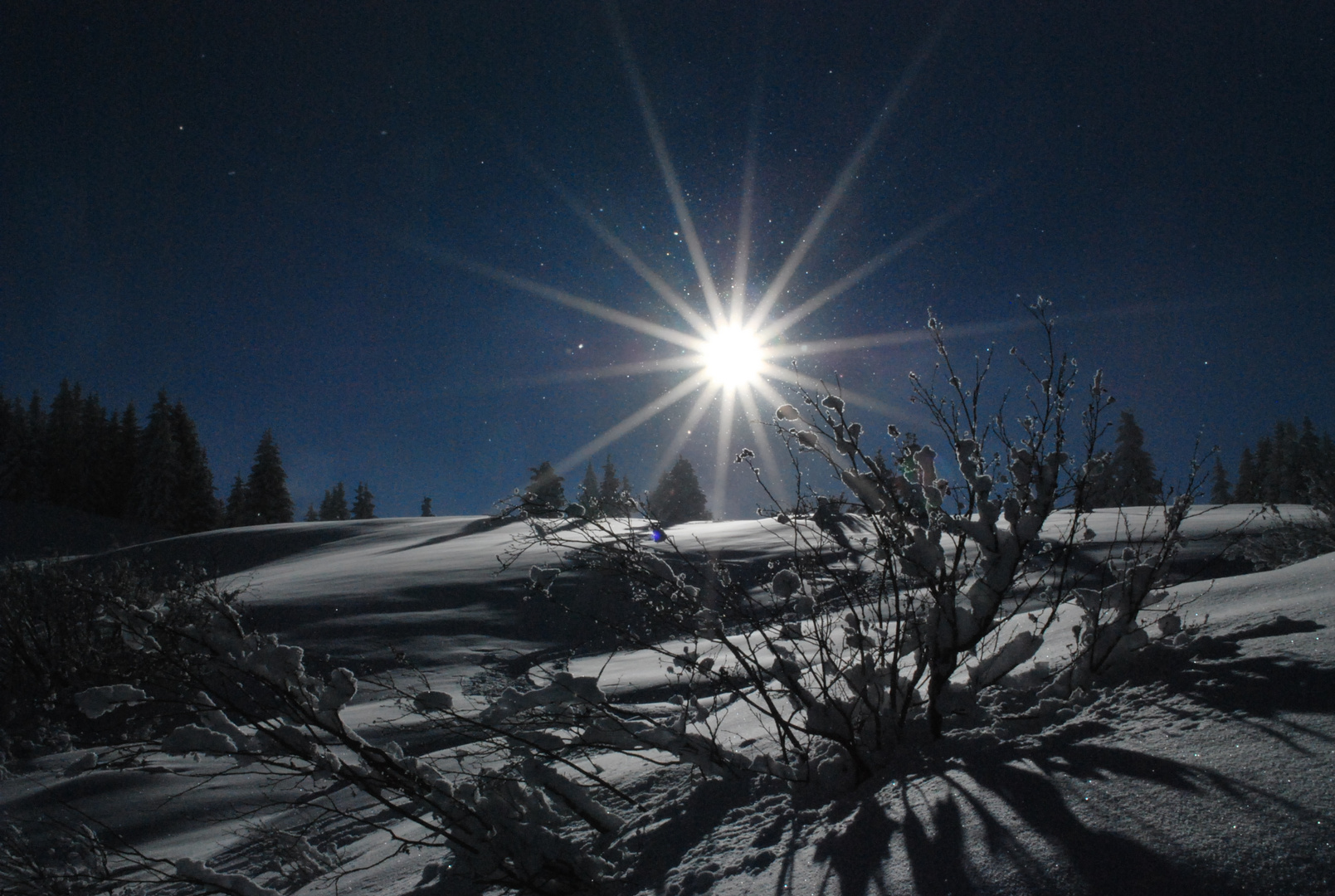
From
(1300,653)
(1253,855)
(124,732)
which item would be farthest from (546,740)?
(124,732)

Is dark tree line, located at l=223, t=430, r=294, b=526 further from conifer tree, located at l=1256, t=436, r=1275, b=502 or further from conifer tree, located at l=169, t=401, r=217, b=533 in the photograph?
conifer tree, located at l=1256, t=436, r=1275, b=502

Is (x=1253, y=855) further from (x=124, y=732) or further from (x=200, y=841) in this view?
(x=124, y=732)

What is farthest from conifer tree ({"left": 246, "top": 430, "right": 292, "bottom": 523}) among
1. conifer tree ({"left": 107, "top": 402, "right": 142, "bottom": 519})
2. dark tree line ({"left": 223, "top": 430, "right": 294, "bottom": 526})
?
conifer tree ({"left": 107, "top": 402, "right": 142, "bottom": 519})

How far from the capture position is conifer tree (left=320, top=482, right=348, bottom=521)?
52094mm

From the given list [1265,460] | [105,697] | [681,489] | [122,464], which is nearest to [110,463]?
[122,464]

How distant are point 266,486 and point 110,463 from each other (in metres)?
9.31

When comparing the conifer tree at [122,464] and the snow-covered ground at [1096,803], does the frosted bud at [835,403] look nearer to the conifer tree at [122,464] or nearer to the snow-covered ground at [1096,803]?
the snow-covered ground at [1096,803]

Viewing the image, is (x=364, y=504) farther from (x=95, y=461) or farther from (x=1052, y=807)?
(x=1052, y=807)

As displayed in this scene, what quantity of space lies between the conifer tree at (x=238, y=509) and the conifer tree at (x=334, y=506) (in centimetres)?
870

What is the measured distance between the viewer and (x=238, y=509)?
140 feet

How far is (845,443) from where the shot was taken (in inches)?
94.7

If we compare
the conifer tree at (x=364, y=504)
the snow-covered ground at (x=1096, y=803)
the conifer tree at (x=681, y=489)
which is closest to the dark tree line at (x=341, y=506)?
the conifer tree at (x=364, y=504)

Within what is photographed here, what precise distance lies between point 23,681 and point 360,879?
26.6 feet

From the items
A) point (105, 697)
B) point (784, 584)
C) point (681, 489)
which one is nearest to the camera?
point (105, 697)
